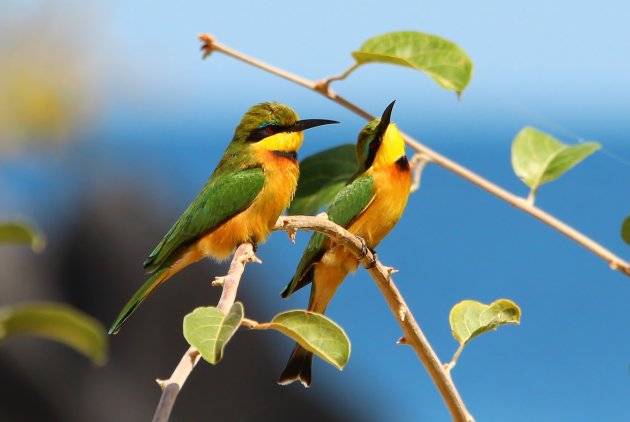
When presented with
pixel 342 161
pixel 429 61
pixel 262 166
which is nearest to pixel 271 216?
pixel 262 166

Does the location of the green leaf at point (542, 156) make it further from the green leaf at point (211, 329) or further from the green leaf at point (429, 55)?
the green leaf at point (211, 329)

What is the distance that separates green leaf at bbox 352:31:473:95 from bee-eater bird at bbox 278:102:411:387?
0.91 feet

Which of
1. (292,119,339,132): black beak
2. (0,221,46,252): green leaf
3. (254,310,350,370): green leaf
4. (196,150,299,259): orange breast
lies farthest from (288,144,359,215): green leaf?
(0,221,46,252): green leaf

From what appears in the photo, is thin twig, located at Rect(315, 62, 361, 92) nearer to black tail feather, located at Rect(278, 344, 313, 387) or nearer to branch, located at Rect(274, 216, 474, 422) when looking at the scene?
branch, located at Rect(274, 216, 474, 422)

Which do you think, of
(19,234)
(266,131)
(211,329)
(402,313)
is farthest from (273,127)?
(19,234)

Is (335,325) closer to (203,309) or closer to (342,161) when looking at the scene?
(203,309)

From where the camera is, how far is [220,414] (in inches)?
119

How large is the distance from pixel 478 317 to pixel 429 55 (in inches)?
11.5

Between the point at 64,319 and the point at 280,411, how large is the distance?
9.37 ft

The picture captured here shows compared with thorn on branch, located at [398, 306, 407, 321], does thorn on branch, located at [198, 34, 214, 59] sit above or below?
above

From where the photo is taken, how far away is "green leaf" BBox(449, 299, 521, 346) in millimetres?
823

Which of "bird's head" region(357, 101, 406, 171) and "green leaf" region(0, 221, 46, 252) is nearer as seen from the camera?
"green leaf" region(0, 221, 46, 252)

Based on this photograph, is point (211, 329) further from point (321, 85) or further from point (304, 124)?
point (304, 124)

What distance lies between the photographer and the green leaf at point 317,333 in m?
0.63
